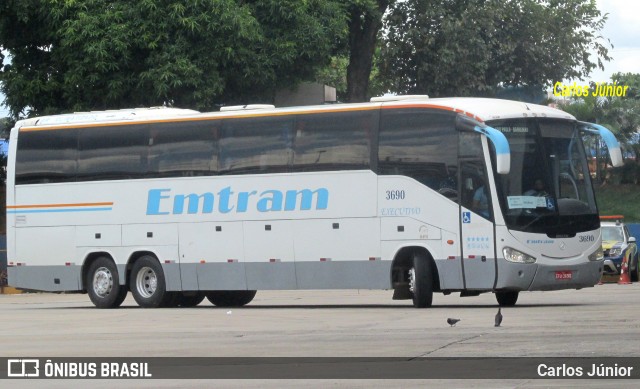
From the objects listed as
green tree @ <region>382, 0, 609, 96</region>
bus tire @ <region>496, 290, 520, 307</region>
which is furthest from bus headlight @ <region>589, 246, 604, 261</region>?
green tree @ <region>382, 0, 609, 96</region>

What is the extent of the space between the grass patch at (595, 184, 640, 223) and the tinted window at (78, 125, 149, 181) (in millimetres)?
37374

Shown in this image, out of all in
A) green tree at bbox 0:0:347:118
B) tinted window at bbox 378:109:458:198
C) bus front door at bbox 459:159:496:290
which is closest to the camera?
bus front door at bbox 459:159:496:290

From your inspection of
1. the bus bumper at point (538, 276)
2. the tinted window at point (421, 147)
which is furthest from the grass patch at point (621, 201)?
the tinted window at point (421, 147)

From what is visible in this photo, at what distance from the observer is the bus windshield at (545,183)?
74.1 ft

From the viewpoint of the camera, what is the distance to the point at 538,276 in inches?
885

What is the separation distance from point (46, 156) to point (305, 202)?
5.99 m

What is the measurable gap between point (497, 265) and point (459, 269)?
71cm

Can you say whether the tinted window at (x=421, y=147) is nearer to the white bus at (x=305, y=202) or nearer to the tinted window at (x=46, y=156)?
the white bus at (x=305, y=202)

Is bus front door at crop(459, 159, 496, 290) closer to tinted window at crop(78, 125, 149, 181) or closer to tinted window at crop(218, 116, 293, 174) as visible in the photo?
tinted window at crop(218, 116, 293, 174)

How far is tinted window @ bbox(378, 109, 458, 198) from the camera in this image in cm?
2292

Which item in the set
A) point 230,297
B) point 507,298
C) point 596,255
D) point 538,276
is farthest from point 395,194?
point 230,297

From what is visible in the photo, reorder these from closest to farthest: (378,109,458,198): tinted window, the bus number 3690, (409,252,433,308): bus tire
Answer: (378,109,458,198): tinted window
(409,252,433,308): bus tire
the bus number 3690

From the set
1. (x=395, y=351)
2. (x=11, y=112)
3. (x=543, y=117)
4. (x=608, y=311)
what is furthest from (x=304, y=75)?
(x=395, y=351)

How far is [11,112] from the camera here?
40.1 metres
